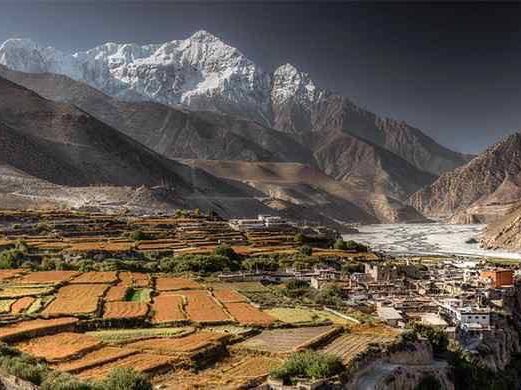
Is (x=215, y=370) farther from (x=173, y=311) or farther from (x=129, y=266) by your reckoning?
(x=129, y=266)

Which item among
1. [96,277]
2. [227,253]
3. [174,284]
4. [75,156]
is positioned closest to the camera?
[174,284]

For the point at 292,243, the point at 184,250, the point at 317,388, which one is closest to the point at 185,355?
the point at 317,388

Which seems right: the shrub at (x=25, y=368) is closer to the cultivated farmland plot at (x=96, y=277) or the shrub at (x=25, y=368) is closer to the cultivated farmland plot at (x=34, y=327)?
the cultivated farmland plot at (x=34, y=327)

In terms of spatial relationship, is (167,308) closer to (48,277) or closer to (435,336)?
(435,336)

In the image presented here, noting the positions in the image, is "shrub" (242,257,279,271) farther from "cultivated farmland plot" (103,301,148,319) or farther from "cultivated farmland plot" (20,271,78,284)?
"cultivated farmland plot" (103,301,148,319)

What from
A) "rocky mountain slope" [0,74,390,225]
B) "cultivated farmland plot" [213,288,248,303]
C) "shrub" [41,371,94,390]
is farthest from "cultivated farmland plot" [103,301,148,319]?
"rocky mountain slope" [0,74,390,225]

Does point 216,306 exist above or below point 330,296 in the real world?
below

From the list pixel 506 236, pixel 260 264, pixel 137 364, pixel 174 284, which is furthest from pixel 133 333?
pixel 506 236
